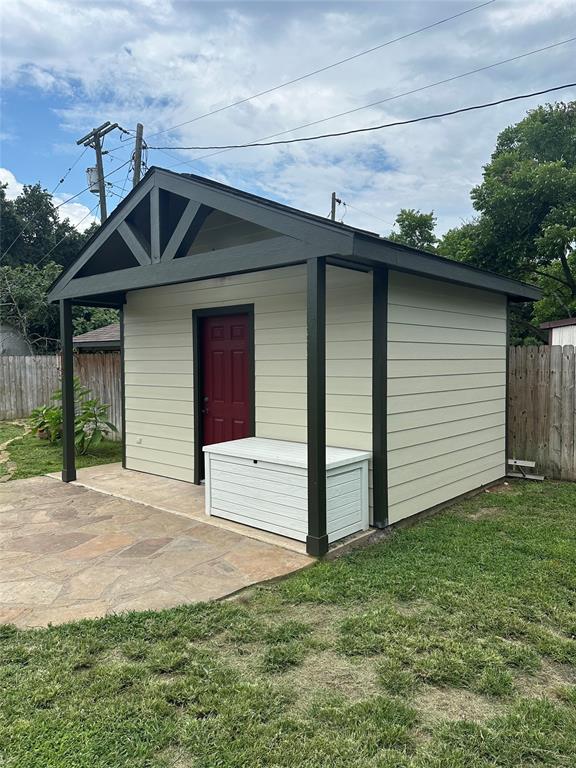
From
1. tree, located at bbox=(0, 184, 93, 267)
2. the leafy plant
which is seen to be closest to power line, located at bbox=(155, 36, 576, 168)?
the leafy plant

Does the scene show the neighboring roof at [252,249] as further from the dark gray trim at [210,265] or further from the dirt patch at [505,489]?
the dirt patch at [505,489]

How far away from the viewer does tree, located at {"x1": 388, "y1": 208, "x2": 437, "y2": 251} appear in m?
16.3

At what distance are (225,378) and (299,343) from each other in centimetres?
125

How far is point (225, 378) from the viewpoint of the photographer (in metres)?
5.86

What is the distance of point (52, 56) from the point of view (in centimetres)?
810

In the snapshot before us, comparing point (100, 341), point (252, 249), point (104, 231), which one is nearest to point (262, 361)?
→ point (252, 249)

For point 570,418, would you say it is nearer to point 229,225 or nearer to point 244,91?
point 229,225

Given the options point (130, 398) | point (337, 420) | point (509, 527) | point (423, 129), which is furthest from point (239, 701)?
point (423, 129)

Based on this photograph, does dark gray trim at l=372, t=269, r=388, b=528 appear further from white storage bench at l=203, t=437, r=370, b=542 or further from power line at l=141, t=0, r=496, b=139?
power line at l=141, t=0, r=496, b=139

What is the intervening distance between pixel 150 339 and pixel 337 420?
3174 millimetres

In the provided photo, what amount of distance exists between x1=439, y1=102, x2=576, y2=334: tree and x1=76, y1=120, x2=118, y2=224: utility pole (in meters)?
9.68

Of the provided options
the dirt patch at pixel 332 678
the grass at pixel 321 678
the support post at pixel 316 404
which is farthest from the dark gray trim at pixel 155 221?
the dirt patch at pixel 332 678

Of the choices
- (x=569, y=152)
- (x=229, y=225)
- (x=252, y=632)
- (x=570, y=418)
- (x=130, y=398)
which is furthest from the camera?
(x=569, y=152)

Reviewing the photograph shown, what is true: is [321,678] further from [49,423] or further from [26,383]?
[26,383]
